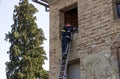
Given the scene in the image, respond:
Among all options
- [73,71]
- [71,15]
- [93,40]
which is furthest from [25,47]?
[93,40]

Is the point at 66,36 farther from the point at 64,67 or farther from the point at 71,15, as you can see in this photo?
the point at 71,15

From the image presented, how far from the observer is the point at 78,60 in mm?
12094

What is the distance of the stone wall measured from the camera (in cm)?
1086

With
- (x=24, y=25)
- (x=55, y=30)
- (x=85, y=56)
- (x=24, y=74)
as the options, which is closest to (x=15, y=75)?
(x=24, y=74)

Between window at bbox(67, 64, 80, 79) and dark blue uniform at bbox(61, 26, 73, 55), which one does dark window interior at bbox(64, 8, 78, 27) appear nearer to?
dark blue uniform at bbox(61, 26, 73, 55)

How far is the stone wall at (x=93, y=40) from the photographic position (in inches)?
428

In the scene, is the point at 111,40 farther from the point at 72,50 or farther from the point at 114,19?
the point at 72,50

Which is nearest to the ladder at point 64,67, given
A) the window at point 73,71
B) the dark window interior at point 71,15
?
the window at point 73,71

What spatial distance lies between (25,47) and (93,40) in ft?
49.2

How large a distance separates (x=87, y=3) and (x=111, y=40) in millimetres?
2104

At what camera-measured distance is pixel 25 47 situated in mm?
25859

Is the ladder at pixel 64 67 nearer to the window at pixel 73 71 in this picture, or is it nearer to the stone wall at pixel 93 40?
the stone wall at pixel 93 40

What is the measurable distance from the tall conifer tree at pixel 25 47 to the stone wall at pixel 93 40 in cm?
1200

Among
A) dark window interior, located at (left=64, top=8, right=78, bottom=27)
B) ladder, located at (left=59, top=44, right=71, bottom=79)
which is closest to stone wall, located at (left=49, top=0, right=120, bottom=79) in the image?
ladder, located at (left=59, top=44, right=71, bottom=79)
